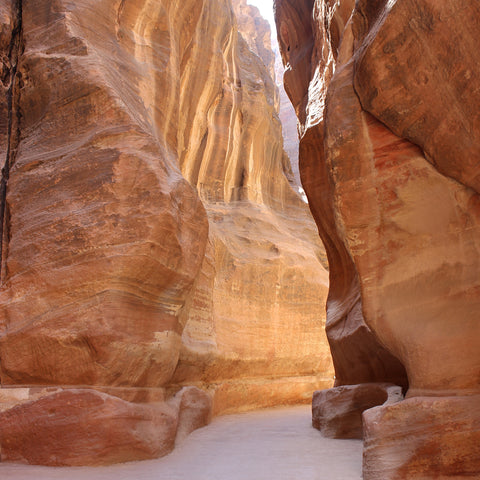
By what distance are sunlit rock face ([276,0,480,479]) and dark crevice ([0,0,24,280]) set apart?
3.82 metres

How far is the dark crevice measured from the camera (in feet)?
18.3

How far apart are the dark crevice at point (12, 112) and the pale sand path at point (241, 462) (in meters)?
2.58

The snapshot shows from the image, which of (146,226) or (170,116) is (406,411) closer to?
(146,226)

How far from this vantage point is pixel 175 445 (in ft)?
17.9

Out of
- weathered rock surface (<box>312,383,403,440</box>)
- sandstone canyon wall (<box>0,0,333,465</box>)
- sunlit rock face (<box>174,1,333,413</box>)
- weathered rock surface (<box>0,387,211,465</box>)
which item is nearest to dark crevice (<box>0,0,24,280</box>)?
sandstone canyon wall (<box>0,0,333,465</box>)

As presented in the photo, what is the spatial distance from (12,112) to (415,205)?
5.14m

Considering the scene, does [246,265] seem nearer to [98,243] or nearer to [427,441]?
[98,243]

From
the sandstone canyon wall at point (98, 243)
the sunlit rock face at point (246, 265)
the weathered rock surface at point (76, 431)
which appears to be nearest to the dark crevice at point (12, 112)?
the sandstone canyon wall at point (98, 243)

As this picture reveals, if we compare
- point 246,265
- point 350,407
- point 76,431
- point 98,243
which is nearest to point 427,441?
point 350,407

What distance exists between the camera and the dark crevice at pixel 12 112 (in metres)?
5.58

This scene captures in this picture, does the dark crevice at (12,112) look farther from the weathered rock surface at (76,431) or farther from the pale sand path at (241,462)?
the pale sand path at (241,462)

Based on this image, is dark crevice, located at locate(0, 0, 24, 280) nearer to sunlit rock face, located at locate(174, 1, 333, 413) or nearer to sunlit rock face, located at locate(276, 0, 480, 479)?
sunlit rock face, located at locate(174, 1, 333, 413)

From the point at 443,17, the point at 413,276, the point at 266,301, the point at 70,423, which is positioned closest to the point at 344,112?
the point at 443,17

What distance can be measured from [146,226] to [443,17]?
3.51m
